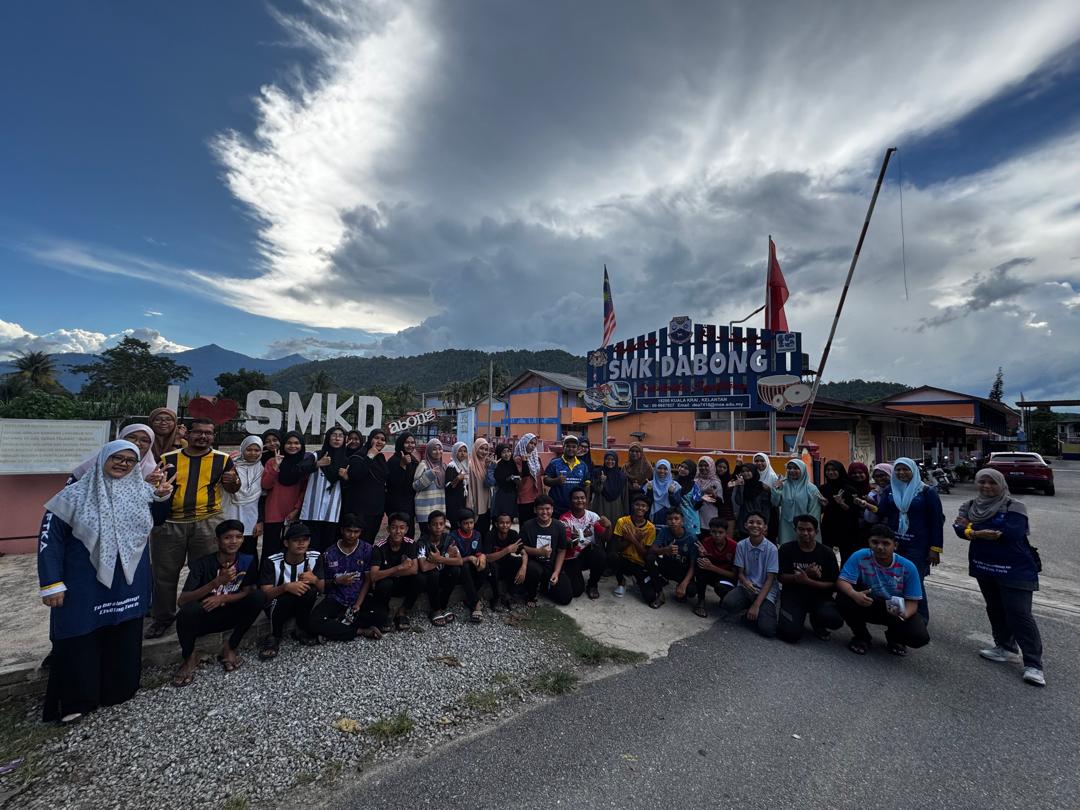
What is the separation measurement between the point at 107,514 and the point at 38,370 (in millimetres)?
57321

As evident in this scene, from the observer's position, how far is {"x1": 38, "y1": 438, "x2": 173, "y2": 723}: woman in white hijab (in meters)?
2.91

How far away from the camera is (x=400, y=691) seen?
3.37m

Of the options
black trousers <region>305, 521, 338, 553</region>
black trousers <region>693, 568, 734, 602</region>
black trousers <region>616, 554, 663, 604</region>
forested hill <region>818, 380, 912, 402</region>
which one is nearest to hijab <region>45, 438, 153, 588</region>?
black trousers <region>305, 521, 338, 553</region>

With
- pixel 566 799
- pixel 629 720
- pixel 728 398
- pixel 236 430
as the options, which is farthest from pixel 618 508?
pixel 236 430

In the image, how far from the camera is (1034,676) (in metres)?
3.57

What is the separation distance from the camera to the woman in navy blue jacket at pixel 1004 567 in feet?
12.1

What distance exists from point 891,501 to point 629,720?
3626 mm

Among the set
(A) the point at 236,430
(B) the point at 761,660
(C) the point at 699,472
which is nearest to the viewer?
(B) the point at 761,660

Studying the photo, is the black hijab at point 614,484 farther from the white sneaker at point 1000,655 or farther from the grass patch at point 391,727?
the grass patch at point 391,727

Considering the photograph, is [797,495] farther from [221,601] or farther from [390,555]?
[221,601]

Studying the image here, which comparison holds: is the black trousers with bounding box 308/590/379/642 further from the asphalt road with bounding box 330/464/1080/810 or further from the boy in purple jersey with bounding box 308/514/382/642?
the asphalt road with bounding box 330/464/1080/810

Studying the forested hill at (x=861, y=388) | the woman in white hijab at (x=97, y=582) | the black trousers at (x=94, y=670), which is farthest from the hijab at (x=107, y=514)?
the forested hill at (x=861, y=388)

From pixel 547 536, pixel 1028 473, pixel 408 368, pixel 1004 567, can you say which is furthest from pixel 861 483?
pixel 408 368

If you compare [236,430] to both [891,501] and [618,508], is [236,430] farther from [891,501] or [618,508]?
[891,501]
